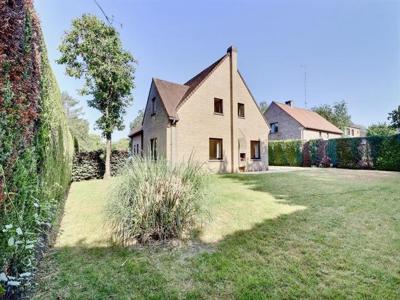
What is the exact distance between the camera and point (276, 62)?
25.3m

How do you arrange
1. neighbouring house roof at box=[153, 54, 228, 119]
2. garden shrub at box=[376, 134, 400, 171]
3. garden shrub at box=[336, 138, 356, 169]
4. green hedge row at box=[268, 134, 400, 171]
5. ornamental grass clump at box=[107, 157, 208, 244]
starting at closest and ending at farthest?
1. ornamental grass clump at box=[107, 157, 208, 244]
2. neighbouring house roof at box=[153, 54, 228, 119]
3. garden shrub at box=[376, 134, 400, 171]
4. green hedge row at box=[268, 134, 400, 171]
5. garden shrub at box=[336, 138, 356, 169]

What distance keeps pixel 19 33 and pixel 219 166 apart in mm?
15962

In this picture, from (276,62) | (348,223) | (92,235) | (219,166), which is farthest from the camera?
(276,62)

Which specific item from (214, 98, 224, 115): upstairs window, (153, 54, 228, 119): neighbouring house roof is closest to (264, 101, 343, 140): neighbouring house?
(214, 98, 224, 115): upstairs window

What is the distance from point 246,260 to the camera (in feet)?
13.6

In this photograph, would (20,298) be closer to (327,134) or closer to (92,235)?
(92,235)

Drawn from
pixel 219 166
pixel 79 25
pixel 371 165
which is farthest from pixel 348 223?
pixel 79 25

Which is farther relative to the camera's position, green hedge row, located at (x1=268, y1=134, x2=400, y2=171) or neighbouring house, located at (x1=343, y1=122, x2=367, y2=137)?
neighbouring house, located at (x1=343, y1=122, x2=367, y2=137)

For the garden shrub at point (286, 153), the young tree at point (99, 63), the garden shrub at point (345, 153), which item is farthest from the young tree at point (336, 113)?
the young tree at point (99, 63)

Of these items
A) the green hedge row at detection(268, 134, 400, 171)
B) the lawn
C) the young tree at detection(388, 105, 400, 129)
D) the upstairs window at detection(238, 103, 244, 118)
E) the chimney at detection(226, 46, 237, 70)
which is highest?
the chimney at detection(226, 46, 237, 70)

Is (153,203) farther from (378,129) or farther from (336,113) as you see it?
(336,113)

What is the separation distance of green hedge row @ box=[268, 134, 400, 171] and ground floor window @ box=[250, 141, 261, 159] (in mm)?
8580

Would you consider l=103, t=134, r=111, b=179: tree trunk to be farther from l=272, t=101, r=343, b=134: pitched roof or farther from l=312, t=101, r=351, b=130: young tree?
l=312, t=101, r=351, b=130: young tree

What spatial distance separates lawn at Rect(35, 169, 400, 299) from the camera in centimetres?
332
